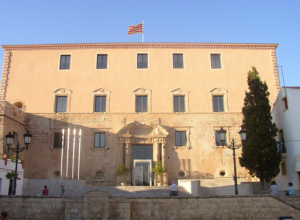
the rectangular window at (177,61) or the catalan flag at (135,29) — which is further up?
the catalan flag at (135,29)

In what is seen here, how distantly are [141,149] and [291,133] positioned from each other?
36.7ft

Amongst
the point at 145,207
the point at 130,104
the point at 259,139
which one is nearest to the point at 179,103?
the point at 130,104

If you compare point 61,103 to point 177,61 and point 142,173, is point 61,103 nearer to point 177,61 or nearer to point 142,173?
point 142,173

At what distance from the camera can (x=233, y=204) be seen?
15469 mm

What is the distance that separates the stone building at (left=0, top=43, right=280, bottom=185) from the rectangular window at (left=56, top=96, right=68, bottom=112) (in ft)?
0.28

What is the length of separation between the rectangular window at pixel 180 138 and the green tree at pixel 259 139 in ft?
18.0

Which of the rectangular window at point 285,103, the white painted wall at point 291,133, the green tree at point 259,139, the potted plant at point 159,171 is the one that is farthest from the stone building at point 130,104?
the rectangular window at point 285,103

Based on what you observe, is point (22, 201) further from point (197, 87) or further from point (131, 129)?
point (197, 87)

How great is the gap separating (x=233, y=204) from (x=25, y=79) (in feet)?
69.5

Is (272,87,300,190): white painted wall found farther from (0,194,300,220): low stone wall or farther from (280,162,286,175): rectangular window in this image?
(0,194,300,220): low stone wall

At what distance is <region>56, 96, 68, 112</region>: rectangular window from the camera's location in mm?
28828

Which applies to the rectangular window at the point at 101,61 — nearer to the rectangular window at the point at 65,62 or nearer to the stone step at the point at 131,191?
the rectangular window at the point at 65,62

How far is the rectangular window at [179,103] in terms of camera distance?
94.7 ft

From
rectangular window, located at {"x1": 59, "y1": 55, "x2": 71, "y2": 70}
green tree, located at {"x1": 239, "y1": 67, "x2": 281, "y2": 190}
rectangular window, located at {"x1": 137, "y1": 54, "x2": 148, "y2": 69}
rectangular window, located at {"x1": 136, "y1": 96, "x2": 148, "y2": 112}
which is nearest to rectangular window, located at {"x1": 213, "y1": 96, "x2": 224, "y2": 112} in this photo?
green tree, located at {"x1": 239, "y1": 67, "x2": 281, "y2": 190}
